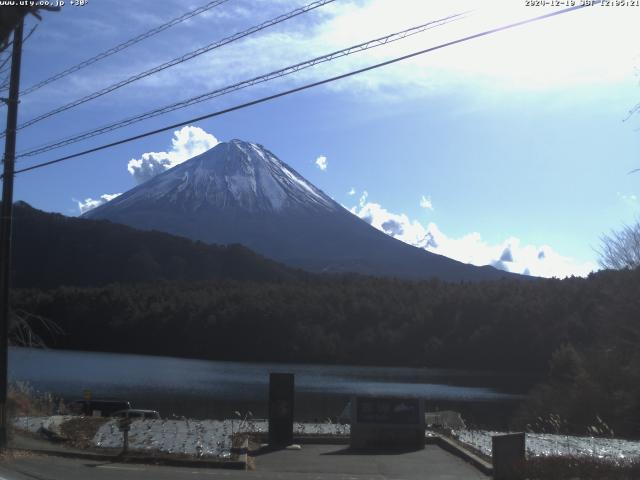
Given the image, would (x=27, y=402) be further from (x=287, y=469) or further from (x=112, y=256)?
(x=112, y=256)

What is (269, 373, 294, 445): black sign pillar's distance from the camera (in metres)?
16.8

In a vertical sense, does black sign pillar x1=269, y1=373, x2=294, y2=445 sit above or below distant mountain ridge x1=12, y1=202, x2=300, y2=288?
below

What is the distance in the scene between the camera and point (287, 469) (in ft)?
47.5

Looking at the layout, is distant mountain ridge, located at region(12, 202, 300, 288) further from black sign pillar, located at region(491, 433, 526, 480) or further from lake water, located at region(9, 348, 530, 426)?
black sign pillar, located at region(491, 433, 526, 480)

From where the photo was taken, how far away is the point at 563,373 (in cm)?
4381

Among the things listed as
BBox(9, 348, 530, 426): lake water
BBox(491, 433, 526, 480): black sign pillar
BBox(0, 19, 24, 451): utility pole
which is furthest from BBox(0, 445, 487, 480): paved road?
BBox(9, 348, 530, 426): lake water

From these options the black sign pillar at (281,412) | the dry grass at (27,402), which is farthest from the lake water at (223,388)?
the black sign pillar at (281,412)

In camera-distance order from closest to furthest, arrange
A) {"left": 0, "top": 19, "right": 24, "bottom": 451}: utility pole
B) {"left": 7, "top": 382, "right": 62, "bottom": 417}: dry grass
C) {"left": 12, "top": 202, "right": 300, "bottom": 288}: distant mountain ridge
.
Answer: {"left": 0, "top": 19, "right": 24, "bottom": 451}: utility pole → {"left": 7, "top": 382, "right": 62, "bottom": 417}: dry grass → {"left": 12, "top": 202, "right": 300, "bottom": 288}: distant mountain ridge

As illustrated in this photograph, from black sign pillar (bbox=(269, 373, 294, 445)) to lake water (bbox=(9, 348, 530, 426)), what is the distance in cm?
1538

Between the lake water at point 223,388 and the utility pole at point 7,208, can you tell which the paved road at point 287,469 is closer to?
the utility pole at point 7,208

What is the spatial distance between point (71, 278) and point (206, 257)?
26602mm

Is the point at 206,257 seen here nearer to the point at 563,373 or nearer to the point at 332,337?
the point at 332,337

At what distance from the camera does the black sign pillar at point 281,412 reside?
55.3 ft

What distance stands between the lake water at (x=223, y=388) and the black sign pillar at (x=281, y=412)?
15.4 m
